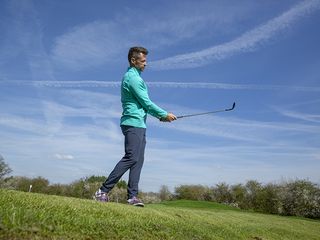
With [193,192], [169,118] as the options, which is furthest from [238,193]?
[169,118]

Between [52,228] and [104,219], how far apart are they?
157cm

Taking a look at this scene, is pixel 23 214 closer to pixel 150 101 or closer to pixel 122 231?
pixel 122 231

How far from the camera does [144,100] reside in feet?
32.7

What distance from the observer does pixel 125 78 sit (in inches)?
408

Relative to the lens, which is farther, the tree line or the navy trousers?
the tree line

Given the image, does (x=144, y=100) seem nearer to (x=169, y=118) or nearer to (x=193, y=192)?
(x=169, y=118)

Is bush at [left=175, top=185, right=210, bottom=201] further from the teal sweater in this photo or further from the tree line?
the teal sweater

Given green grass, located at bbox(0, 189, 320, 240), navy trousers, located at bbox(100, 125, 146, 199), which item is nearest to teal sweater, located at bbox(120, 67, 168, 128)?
navy trousers, located at bbox(100, 125, 146, 199)

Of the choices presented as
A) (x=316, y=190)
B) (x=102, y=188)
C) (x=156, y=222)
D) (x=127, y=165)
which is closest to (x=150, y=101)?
(x=127, y=165)

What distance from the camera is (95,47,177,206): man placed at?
959 cm

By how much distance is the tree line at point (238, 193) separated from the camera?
55.9 metres

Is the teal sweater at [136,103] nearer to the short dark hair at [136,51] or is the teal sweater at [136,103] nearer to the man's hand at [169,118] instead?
the man's hand at [169,118]

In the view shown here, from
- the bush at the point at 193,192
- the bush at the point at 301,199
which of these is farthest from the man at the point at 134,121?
the bush at the point at 193,192

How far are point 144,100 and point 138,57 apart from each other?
122 centimetres
